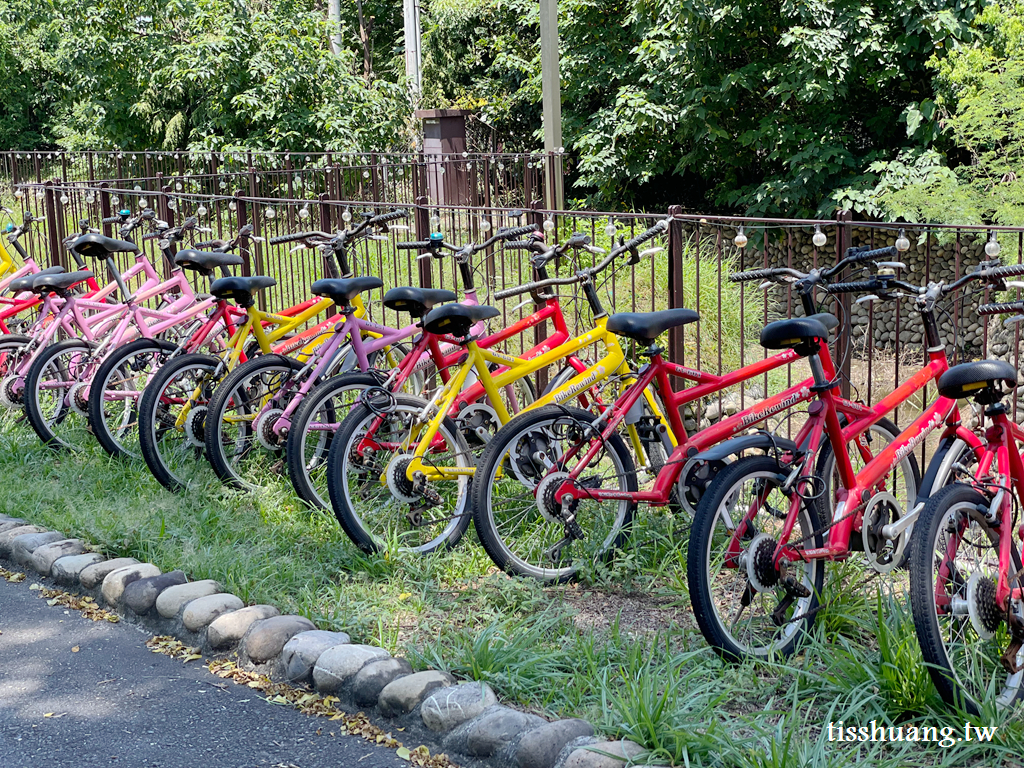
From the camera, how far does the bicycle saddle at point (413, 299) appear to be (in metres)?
4.74

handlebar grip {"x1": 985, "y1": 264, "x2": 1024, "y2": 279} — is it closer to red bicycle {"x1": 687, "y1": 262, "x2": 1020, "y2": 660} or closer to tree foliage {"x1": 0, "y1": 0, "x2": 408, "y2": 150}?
red bicycle {"x1": 687, "y1": 262, "x2": 1020, "y2": 660}

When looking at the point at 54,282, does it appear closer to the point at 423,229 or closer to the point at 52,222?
the point at 423,229

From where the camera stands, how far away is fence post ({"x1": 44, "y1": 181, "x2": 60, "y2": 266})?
31.2 ft

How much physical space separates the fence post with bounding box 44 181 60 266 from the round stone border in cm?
538

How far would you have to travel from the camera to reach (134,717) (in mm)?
3559

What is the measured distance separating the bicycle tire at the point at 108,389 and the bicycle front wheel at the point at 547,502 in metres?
2.32

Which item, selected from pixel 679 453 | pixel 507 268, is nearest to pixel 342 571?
pixel 679 453

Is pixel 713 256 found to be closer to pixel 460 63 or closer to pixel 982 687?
pixel 982 687

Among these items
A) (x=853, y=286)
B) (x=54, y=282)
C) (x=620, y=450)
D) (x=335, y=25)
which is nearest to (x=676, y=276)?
(x=620, y=450)

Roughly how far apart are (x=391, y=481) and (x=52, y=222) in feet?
21.7

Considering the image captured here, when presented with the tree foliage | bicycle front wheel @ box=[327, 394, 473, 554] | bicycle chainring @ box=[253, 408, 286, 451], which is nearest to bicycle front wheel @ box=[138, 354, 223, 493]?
bicycle chainring @ box=[253, 408, 286, 451]

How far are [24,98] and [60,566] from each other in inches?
980

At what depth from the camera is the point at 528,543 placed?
14.6ft

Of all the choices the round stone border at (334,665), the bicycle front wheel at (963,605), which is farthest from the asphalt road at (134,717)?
the bicycle front wheel at (963,605)
